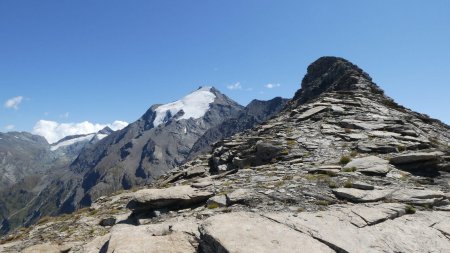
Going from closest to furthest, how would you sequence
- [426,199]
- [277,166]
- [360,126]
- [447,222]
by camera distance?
1. [447,222]
2. [426,199]
3. [277,166]
4. [360,126]

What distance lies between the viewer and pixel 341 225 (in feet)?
43.5

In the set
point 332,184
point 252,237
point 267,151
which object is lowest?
point 252,237

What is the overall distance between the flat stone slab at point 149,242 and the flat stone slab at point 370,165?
41.3ft

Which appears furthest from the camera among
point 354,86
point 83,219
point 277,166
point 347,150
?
point 354,86

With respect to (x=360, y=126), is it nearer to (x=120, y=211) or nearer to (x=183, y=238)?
(x=120, y=211)

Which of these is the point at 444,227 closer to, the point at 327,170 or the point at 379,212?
the point at 379,212

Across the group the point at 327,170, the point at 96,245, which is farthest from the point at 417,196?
the point at 96,245

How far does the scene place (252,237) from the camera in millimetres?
11828

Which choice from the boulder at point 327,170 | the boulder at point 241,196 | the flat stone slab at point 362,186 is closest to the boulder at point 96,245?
the boulder at point 241,196

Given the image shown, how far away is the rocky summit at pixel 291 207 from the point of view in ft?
40.1

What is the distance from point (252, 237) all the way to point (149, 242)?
11.7ft

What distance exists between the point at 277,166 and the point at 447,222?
11032 millimetres

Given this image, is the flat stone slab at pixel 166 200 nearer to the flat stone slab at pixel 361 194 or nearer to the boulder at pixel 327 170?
the flat stone slab at pixel 361 194

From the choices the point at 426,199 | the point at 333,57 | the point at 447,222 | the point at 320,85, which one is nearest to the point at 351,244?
the point at 447,222
